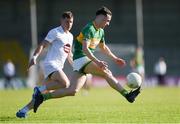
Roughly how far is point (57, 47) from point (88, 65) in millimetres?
897

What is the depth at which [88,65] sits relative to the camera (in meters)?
15.6

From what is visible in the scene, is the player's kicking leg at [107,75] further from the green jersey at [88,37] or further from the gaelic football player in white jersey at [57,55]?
the gaelic football player in white jersey at [57,55]

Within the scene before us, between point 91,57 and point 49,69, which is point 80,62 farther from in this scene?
point 49,69

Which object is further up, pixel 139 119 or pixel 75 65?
pixel 75 65

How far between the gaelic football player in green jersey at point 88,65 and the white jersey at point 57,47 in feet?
1.06

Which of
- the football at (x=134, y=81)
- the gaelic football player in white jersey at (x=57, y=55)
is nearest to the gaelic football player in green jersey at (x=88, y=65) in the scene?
the gaelic football player in white jersey at (x=57, y=55)

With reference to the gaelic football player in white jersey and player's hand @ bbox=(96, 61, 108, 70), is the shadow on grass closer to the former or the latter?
the gaelic football player in white jersey

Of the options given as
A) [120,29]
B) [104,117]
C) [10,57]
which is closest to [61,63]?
[104,117]

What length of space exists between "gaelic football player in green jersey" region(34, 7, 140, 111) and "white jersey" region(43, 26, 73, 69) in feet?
1.06

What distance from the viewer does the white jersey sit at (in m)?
15.9

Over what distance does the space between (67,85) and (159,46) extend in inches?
1874

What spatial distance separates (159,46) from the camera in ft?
206

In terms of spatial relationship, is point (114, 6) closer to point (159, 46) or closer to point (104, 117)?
point (159, 46)

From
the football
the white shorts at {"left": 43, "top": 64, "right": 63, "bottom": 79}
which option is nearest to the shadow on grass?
the white shorts at {"left": 43, "top": 64, "right": 63, "bottom": 79}
